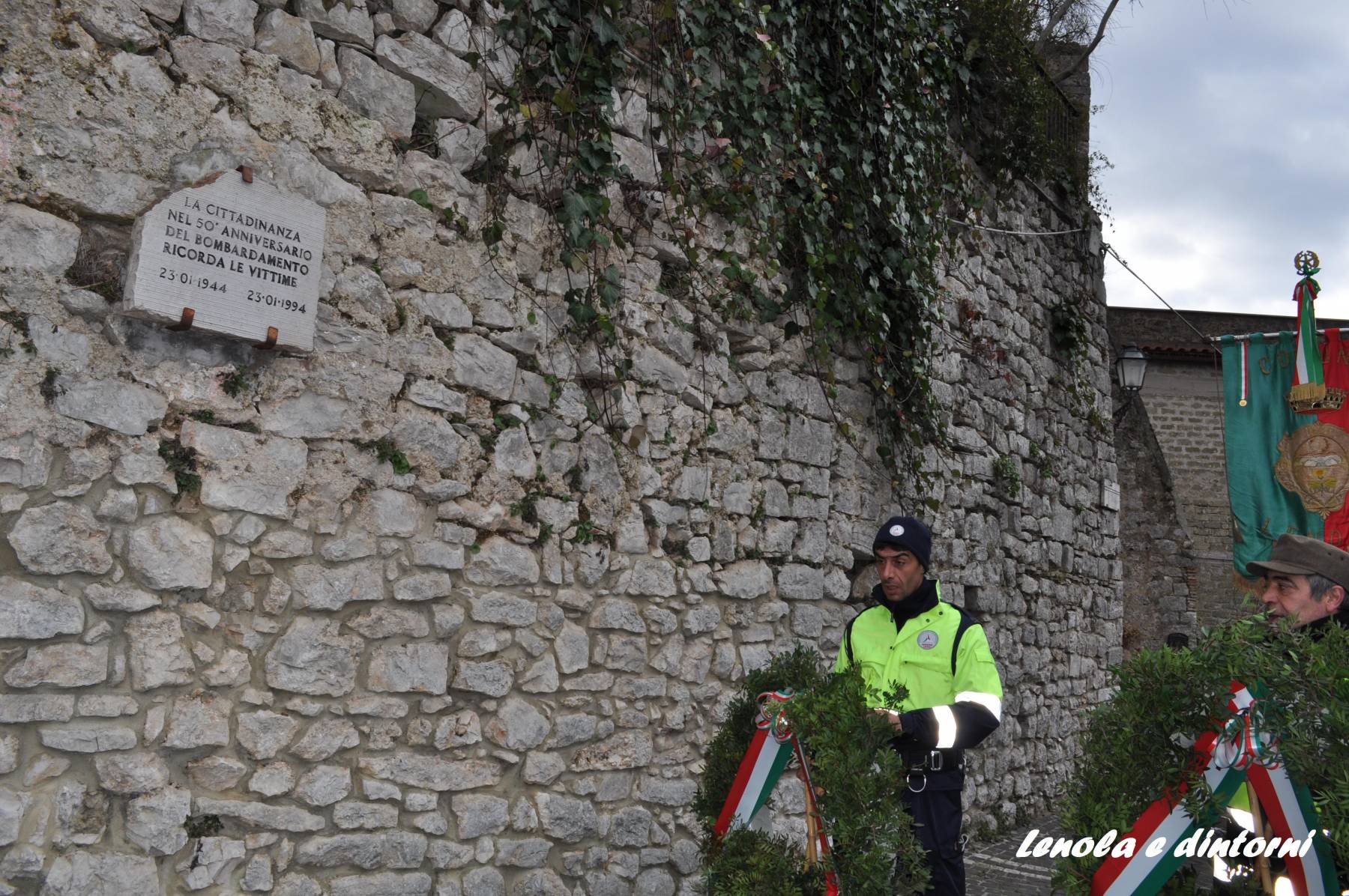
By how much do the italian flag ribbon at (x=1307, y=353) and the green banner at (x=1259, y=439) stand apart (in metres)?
0.11

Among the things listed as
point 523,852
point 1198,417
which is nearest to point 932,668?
point 523,852

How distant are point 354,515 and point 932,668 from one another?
1909mm

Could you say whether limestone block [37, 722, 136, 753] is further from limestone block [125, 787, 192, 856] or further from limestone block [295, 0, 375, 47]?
limestone block [295, 0, 375, 47]

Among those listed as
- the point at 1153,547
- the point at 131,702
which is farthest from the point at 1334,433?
the point at 131,702

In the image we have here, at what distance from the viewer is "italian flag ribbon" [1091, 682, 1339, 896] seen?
2.65m

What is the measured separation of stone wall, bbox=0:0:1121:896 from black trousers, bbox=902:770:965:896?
1.34m

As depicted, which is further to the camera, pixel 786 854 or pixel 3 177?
pixel 786 854

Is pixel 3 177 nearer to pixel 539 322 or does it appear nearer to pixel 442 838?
pixel 539 322

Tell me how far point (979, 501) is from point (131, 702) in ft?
17.5

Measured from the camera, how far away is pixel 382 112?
12.4 feet

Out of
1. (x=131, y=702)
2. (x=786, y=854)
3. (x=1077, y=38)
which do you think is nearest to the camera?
(x=131, y=702)

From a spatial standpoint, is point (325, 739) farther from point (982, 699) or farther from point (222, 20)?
point (222, 20)

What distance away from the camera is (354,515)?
3602mm

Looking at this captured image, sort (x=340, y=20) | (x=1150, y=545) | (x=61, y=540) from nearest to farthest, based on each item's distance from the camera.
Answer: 1. (x=61, y=540)
2. (x=340, y=20)
3. (x=1150, y=545)
